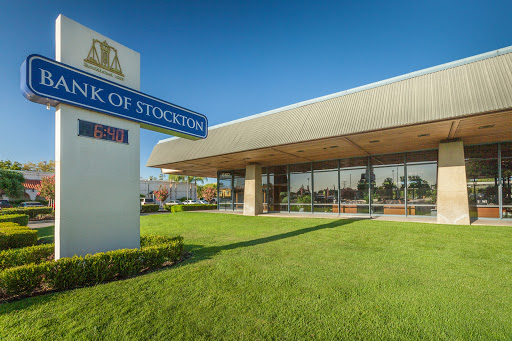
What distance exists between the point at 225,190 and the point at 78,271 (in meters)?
18.8

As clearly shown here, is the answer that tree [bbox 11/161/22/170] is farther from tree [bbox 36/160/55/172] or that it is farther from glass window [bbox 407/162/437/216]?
glass window [bbox 407/162/437/216]

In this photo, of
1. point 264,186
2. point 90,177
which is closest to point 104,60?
point 90,177

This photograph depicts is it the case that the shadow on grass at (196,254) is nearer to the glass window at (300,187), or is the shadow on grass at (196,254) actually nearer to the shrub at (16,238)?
the shrub at (16,238)

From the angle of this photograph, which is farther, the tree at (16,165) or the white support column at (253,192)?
the tree at (16,165)

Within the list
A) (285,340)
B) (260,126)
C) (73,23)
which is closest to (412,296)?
(285,340)

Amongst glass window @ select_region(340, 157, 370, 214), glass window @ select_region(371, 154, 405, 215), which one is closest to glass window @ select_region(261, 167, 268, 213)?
glass window @ select_region(340, 157, 370, 214)

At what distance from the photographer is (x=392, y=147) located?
13062 millimetres

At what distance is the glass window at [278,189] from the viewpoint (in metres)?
18.7

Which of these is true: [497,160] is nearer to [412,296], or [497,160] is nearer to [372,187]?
[372,187]

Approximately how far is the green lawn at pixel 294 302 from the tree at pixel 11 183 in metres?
36.8

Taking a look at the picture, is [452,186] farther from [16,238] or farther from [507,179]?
[16,238]

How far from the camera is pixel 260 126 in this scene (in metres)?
13.1

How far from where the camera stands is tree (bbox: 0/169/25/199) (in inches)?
1139

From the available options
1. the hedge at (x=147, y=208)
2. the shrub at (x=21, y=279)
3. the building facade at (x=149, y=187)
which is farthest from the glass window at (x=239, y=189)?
the building facade at (x=149, y=187)
